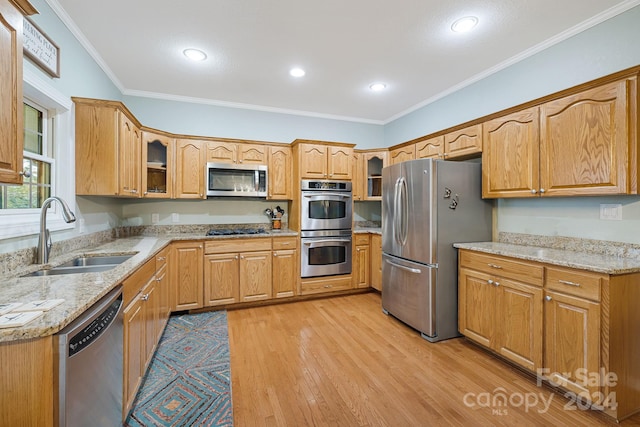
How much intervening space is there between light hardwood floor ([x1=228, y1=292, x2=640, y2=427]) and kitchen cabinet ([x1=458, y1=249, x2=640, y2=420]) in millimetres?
160

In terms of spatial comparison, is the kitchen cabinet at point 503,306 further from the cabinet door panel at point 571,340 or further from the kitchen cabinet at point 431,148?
the kitchen cabinet at point 431,148

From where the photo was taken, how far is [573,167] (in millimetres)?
2094

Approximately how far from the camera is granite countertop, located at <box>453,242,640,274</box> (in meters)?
1.67

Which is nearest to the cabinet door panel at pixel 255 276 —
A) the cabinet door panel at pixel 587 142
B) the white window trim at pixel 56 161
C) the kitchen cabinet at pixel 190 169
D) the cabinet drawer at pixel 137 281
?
the kitchen cabinet at pixel 190 169

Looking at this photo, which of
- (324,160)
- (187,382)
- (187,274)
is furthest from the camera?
(324,160)

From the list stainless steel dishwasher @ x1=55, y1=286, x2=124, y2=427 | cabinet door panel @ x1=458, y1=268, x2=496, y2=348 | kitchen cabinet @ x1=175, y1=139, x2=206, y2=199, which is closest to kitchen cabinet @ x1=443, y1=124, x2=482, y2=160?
cabinet door panel @ x1=458, y1=268, x2=496, y2=348

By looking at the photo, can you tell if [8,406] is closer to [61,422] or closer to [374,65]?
[61,422]

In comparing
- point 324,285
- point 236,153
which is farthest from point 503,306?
point 236,153

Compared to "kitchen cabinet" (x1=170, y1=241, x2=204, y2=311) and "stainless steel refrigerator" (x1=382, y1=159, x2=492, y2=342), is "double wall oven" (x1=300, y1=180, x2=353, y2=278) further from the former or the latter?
"kitchen cabinet" (x1=170, y1=241, x2=204, y2=311)

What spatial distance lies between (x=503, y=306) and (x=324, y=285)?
2148 mm

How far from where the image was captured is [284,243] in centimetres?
369

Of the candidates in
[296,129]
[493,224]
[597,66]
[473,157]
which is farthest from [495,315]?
[296,129]

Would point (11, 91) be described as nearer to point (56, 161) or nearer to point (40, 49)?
point (40, 49)

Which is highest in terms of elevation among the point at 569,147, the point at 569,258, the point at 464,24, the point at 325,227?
the point at 464,24
